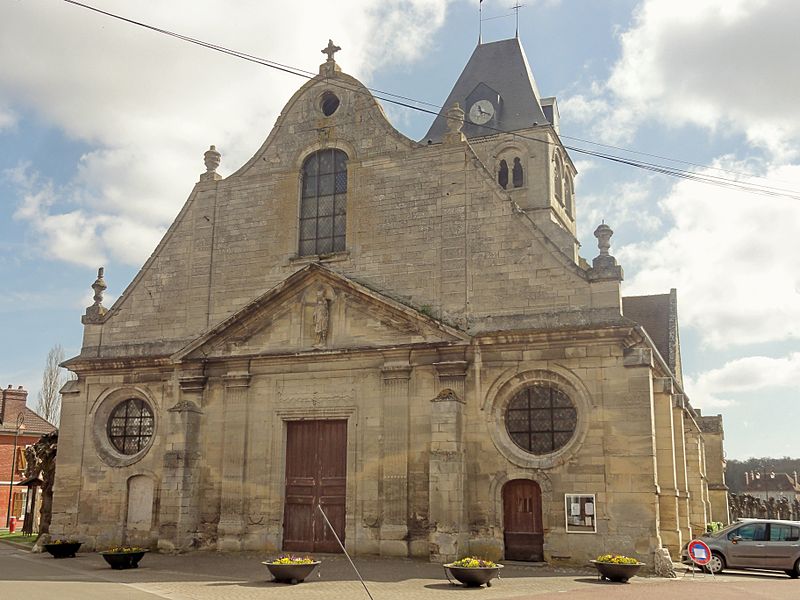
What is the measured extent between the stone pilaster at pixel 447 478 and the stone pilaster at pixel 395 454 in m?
0.80

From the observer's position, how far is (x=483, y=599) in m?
11.4

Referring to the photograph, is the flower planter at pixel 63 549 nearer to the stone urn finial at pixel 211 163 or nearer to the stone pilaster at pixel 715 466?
the stone urn finial at pixel 211 163

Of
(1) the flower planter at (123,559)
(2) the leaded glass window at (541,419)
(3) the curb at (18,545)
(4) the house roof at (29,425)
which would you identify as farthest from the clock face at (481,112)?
(4) the house roof at (29,425)

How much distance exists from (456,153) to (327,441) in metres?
→ 7.53

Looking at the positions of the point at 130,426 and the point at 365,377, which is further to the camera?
the point at 130,426

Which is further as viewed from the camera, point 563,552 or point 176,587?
point 563,552

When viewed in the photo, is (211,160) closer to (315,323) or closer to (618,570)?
(315,323)

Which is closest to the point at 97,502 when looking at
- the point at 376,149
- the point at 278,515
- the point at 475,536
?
the point at 278,515

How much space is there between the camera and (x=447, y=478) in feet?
53.6

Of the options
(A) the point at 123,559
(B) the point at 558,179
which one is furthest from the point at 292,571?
(B) the point at 558,179

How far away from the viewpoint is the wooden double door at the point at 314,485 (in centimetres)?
1806

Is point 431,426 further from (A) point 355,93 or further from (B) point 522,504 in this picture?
(A) point 355,93

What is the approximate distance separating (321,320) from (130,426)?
253 inches

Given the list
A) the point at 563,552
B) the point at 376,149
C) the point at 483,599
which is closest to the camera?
the point at 483,599
